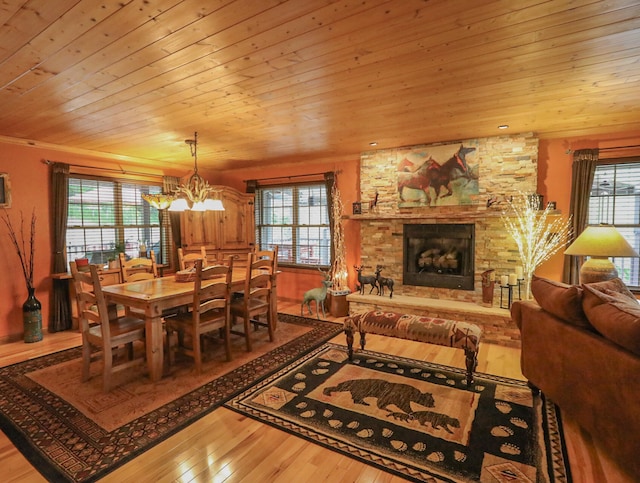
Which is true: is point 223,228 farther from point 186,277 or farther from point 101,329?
point 101,329

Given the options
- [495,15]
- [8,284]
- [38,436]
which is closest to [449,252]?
[495,15]

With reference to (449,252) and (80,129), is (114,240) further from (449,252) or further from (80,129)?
(449,252)

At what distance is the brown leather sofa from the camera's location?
69.6 inches

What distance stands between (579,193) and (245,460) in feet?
14.0

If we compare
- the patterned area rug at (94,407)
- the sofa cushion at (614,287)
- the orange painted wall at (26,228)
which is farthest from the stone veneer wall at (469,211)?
the orange painted wall at (26,228)

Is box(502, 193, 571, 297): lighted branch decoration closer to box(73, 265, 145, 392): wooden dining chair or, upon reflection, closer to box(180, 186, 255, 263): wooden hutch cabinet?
box(180, 186, 255, 263): wooden hutch cabinet

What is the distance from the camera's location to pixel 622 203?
3883 millimetres

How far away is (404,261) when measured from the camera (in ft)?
16.2

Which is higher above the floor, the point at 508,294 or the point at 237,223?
the point at 237,223

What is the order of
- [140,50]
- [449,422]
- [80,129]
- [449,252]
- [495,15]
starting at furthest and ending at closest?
[449,252] < [80,129] < [449,422] < [140,50] < [495,15]

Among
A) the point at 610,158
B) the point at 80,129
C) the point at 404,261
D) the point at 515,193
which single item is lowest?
the point at 404,261

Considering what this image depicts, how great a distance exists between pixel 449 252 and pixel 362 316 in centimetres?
194

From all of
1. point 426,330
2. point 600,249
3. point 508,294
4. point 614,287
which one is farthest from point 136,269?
point 600,249

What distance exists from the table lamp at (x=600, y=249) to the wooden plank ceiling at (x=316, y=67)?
44.4 inches
